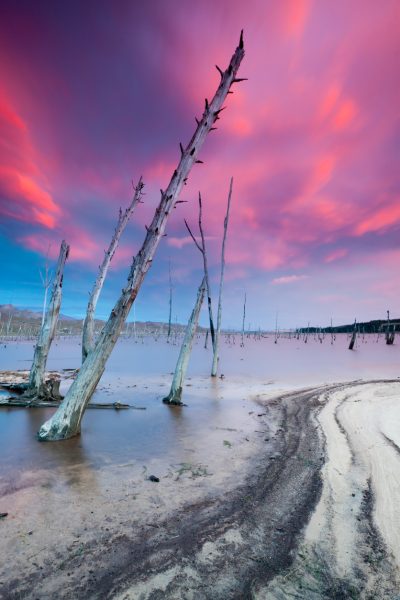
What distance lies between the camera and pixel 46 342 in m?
11.4

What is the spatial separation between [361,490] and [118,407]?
777 centimetres

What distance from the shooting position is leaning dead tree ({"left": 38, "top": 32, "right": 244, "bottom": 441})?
22.2 ft

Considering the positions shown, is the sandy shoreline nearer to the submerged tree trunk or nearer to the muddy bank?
the muddy bank

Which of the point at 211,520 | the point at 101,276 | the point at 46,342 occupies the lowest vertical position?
the point at 211,520

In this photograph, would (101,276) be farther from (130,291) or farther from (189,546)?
(189,546)

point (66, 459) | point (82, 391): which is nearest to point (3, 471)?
point (66, 459)

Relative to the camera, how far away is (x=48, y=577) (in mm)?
2807

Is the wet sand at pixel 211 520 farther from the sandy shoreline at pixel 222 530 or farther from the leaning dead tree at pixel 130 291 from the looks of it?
the leaning dead tree at pixel 130 291

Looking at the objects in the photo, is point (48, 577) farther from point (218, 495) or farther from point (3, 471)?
point (3, 471)

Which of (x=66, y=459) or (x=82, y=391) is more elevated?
(x=82, y=391)

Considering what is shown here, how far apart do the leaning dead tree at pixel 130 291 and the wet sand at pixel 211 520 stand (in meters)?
0.62

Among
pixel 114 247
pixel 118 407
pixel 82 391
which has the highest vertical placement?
pixel 114 247

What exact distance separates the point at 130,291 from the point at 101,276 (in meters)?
8.77

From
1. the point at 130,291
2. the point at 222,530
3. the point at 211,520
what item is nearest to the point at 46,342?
the point at 130,291
